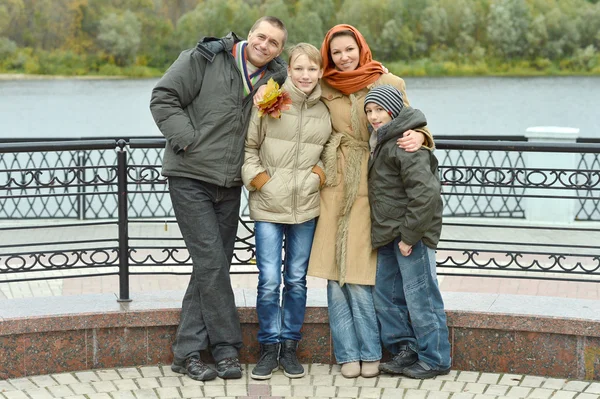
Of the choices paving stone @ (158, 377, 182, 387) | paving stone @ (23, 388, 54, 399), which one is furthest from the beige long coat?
paving stone @ (23, 388, 54, 399)

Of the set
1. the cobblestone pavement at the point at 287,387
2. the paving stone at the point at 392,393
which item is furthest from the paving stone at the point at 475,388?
the paving stone at the point at 392,393

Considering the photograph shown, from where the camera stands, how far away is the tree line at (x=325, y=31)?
2917 centimetres

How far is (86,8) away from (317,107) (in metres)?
25.9

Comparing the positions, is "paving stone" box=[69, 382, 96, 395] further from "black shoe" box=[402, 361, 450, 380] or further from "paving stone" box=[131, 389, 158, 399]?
"black shoe" box=[402, 361, 450, 380]

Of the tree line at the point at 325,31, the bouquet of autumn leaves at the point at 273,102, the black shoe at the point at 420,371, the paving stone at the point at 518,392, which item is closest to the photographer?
the bouquet of autumn leaves at the point at 273,102

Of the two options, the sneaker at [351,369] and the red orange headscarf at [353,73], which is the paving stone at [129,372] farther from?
the red orange headscarf at [353,73]

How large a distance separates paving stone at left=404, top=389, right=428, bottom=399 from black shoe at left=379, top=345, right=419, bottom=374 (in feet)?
0.57

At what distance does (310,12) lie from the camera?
30625 millimetres

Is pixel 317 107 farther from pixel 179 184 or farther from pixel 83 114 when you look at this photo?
pixel 83 114

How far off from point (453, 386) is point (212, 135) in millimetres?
1710

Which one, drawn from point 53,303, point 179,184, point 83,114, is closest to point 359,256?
point 179,184

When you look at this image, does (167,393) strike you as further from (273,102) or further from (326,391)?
(273,102)

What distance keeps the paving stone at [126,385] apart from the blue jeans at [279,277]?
25.8 inches

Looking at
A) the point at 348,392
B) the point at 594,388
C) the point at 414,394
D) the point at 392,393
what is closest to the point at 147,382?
the point at 348,392
